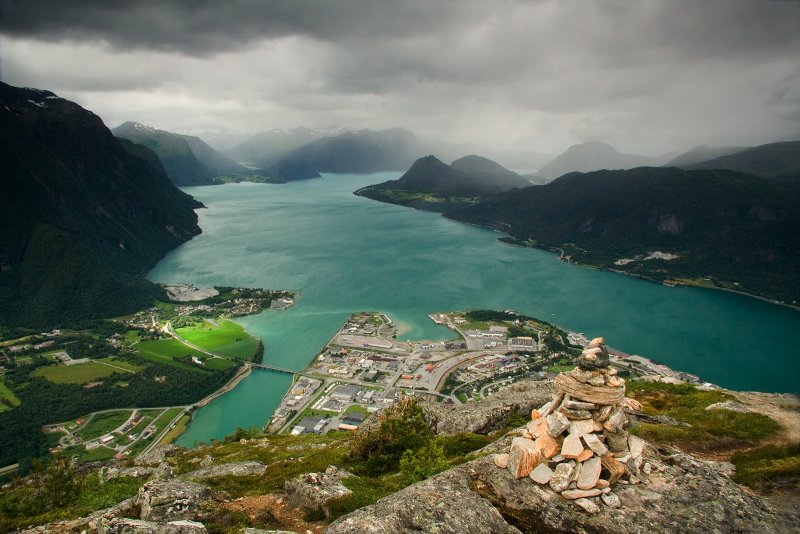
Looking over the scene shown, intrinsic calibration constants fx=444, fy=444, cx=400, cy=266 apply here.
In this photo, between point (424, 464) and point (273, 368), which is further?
point (273, 368)

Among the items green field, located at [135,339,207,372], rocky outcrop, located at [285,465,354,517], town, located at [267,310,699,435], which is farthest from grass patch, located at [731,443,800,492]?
green field, located at [135,339,207,372]

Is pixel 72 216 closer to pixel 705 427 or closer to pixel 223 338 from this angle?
pixel 223 338

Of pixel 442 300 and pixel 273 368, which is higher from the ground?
pixel 442 300

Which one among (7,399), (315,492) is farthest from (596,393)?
(7,399)

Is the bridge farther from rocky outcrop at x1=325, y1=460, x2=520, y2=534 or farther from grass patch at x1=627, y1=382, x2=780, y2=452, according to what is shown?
rocky outcrop at x1=325, y1=460, x2=520, y2=534

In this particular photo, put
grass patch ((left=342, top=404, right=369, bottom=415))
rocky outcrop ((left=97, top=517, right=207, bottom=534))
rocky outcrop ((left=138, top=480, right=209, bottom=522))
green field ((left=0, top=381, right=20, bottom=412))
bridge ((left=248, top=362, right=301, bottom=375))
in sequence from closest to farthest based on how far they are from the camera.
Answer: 1. rocky outcrop ((left=97, top=517, right=207, bottom=534))
2. rocky outcrop ((left=138, top=480, right=209, bottom=522))
3. grass patch ((left=342, top=404, right=369, bottom=415))
4. green field ((left=0, top=381, right=20, bottom=412))
5. bridge ((left=248, top=362, right=301, bottom=375))

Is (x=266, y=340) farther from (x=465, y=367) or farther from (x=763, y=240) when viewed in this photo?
(x=763, y=240)

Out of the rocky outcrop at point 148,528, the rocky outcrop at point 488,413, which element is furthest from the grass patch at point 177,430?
the rocky outcrop at point 148,528
